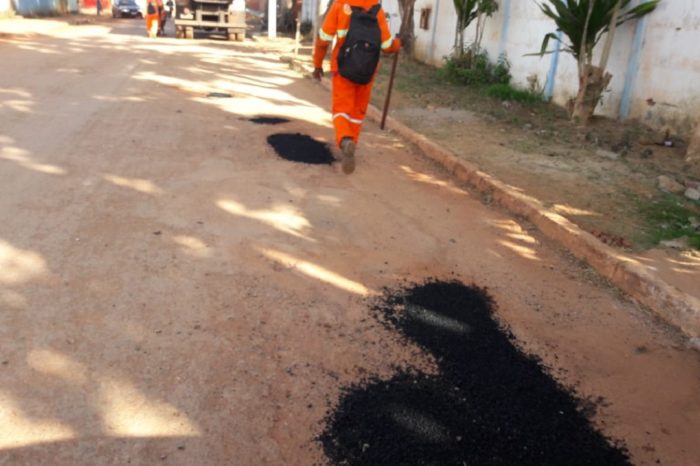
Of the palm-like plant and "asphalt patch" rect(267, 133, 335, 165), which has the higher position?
the palm-like plant

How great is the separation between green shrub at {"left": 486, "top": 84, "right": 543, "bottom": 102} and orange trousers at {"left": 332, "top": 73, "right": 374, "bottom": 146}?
16.0 feet

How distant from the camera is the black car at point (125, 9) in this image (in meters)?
35.8

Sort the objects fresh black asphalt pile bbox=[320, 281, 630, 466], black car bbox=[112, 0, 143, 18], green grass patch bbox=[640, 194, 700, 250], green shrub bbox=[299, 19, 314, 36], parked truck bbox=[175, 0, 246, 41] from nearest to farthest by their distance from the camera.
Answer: fresh black asphalt pile bbox=[320, 281, 630, 466] < green grass patch bbox=[640, 194, 700, 250] < parked truck bbox=[175, 0, 246, 41] < green shrub bbox=[299, 19, 314, 36] < black car bbox=[112, 0, 143, 18]

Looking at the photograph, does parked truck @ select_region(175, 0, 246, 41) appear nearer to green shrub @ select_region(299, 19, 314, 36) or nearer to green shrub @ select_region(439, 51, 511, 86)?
green shrub @ select_region(299, 19, 314, 36)

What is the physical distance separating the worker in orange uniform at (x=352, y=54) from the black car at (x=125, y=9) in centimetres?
3536

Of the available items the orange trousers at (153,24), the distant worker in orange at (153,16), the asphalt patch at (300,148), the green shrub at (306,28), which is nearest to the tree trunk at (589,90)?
the asphalt patch at (300,148)

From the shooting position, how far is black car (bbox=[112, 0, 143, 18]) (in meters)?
35.8

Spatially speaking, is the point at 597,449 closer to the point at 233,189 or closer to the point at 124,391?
the point at 124,391

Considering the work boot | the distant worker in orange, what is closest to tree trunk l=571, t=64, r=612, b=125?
the work boot

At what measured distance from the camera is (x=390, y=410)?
244cm

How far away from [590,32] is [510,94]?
231 centimetres

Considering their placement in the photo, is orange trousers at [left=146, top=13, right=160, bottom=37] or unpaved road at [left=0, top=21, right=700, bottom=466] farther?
orange trousers at [left=146, top=13, right=160, bottom=37]

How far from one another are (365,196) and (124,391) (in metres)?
3.00

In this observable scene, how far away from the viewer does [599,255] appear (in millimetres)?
3961
